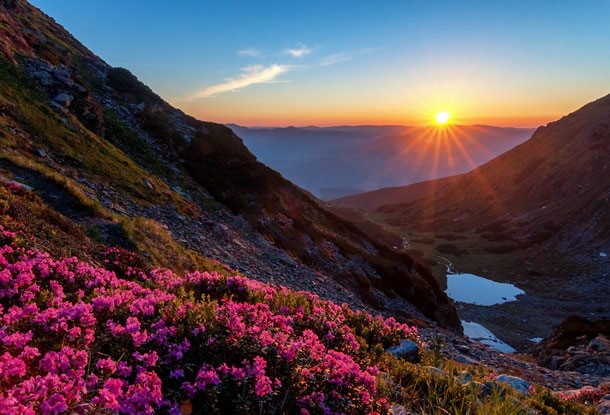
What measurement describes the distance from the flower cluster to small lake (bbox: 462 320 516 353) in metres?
58.3

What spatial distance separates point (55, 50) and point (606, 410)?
57.9 metres

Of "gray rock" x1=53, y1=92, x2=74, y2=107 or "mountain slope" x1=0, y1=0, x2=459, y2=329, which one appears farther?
"gray rock" x1=53, y1=92, x2=74, y2=107

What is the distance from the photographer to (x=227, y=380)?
566 cm

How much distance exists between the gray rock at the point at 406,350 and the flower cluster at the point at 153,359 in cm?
212

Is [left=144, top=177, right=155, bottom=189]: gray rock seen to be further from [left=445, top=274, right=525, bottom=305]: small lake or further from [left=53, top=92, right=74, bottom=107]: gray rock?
[left=445, top=274, right=525, bottom=305]: small lake

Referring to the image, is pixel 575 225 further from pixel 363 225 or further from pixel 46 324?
pixel 46 324

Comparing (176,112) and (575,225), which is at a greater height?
(176,112)

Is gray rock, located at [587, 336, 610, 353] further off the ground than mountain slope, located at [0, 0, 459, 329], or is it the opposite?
mountain slope, located at [0, 0, 459, 329]

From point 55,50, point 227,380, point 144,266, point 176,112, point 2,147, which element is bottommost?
point 144,266

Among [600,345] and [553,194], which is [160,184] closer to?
[600,345]

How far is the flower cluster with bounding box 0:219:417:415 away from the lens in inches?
184

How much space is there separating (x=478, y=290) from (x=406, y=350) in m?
94.2

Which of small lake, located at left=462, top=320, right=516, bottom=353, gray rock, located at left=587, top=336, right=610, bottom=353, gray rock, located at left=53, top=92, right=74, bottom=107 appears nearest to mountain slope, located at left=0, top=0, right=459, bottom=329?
gray rock, located at left=53, top=92, right=74, bottom=107

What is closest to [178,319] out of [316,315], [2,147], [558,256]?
[316,315]
